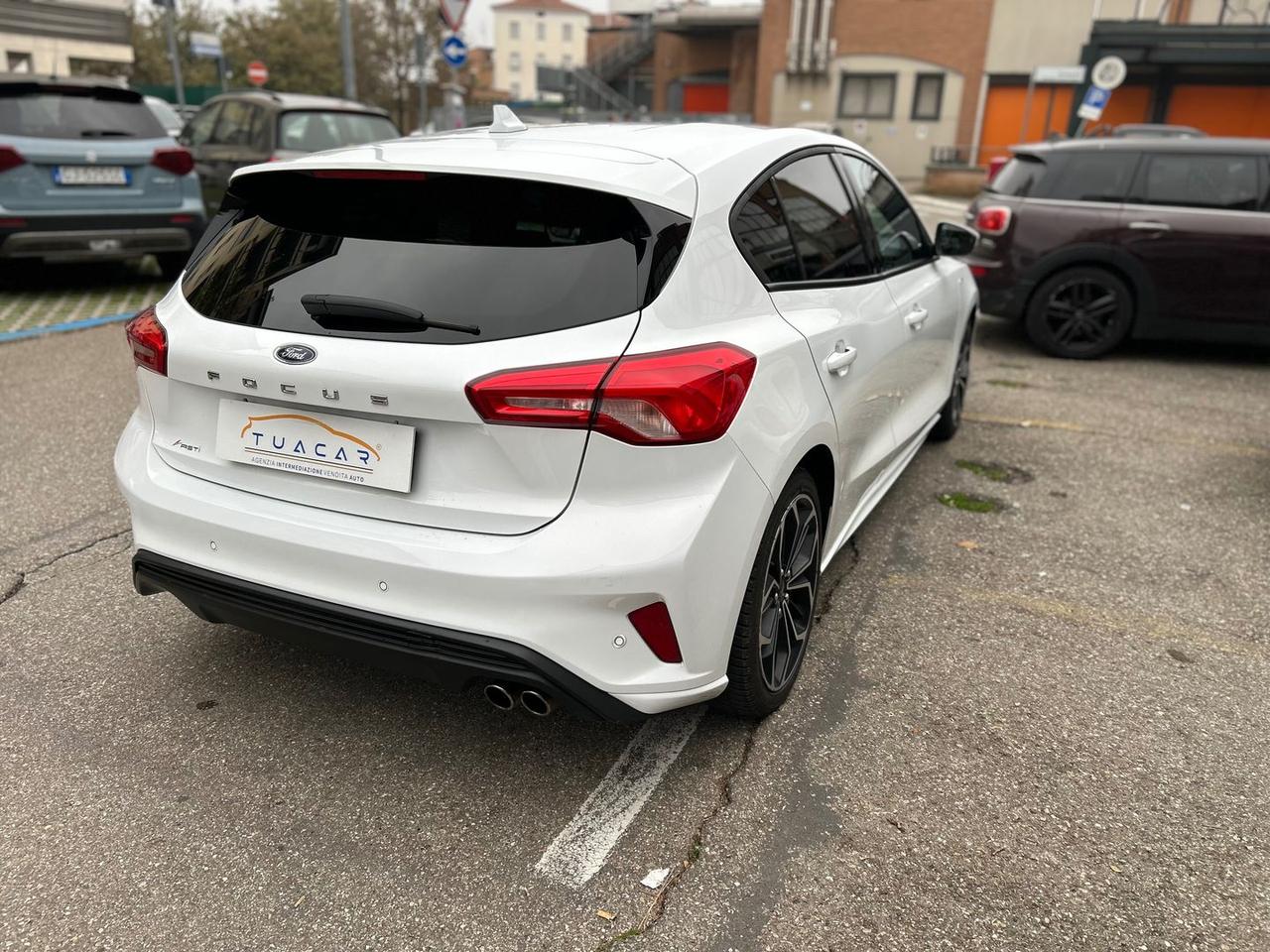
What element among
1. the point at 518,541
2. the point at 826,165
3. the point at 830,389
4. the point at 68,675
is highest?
the point at 826,165

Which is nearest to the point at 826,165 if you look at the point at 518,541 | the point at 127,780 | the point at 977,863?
the point at 518,541

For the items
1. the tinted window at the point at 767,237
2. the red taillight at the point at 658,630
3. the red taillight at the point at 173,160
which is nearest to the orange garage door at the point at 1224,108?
the red taillight at the point at 173,160

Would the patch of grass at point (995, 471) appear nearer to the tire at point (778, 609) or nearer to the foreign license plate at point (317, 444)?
the tire at point (778, 609)

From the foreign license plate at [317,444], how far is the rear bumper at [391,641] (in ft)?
1.03

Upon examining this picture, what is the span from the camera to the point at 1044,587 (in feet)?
12.4

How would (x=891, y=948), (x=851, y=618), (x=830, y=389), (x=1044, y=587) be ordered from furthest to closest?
(x=1044, y=587) → (x=851, y=618) → (x=830, y=389) → (x=891, y=948)

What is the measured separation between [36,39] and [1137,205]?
32.3 metres

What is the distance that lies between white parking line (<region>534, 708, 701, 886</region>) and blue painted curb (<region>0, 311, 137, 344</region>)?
610 cm

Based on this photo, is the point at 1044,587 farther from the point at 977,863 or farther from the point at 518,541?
the point at 518,541

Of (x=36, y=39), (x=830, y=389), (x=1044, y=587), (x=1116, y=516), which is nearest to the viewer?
(x=830, y=389)

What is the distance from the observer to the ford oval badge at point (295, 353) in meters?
2.25

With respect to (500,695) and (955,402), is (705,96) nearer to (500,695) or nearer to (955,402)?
(955,402)

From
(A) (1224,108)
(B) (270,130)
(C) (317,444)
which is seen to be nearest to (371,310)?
(C) (317,444)

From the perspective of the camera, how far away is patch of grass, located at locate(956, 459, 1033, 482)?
4.98 metres
